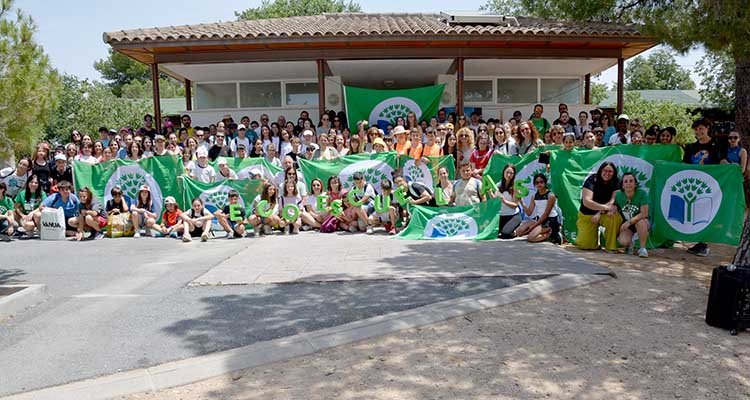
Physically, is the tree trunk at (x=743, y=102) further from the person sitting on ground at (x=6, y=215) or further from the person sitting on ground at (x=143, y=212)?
the person sitting on ground at (x=6, y=215)

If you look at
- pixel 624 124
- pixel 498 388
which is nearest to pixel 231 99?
pixel 624 124

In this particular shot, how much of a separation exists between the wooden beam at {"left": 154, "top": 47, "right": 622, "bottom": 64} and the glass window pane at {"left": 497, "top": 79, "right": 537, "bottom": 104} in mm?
2524

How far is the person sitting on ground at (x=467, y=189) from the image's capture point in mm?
9336

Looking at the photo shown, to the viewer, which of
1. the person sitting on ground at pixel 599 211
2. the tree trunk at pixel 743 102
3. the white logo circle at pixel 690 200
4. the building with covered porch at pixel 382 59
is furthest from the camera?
the building with covered porch at pixel 382 59

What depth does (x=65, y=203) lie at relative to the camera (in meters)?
10.2

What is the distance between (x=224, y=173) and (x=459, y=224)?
15.2ft

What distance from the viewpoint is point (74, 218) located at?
33.0 ft

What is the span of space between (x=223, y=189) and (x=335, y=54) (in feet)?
15.0

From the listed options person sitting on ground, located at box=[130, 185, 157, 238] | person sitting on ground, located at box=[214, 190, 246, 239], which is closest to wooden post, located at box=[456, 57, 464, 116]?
person sitting on ground, located at box=[214, 190, 246, 239]

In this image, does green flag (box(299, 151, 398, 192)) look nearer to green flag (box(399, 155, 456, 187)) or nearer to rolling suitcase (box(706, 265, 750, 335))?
green flag (box(399, 155, 456, 187))

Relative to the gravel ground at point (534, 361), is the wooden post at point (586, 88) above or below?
above

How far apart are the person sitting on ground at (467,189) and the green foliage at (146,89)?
47.6 metres

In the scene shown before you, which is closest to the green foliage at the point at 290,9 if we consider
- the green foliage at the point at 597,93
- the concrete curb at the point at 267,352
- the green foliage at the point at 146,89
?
the green foliage at the point at 146,89

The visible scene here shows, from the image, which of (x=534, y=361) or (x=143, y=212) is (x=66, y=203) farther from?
(x=534, y=361)
